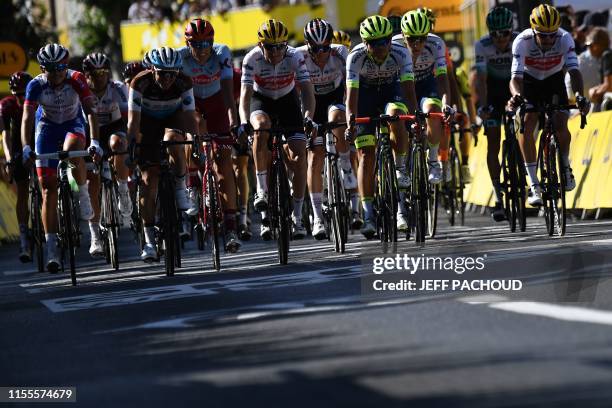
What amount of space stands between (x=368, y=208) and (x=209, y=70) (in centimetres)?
208

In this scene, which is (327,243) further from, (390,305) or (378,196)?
(390,305)

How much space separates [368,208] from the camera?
15.5 m

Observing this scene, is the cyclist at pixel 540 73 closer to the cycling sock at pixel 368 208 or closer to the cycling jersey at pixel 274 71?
the cycling sock at pixel 368 208

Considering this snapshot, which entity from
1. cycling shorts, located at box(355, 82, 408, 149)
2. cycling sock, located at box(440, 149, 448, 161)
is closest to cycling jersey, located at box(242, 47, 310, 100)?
cycling shorts, located at box(355, 82, 408, 149)

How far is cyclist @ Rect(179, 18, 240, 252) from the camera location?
14969 millimetres

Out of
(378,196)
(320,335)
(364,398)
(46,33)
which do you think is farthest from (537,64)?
(46,33)

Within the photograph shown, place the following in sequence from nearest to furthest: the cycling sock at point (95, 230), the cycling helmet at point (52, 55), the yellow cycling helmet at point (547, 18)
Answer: the cycling helmet at point (52, 55) < the yellow cycling helmet at point (547, 18) < the cycling sock at point (95, 230)

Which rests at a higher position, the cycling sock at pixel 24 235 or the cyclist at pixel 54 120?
the cyclist at pixel 54 120

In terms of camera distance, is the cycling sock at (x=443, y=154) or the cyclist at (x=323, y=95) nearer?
the cyclist at (x=323, y=95)

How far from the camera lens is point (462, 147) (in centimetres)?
2111

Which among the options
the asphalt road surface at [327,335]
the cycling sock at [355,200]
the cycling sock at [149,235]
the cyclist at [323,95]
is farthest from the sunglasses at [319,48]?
the cycling sock at [149,235]

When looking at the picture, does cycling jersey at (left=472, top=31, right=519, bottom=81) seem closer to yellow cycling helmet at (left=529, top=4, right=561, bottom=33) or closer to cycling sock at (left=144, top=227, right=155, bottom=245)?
yellow cycling helmet at (left=529, top=4, right=561, bottom=33)

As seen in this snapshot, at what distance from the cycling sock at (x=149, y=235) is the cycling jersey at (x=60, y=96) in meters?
1.69

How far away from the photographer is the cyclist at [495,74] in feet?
56.0
